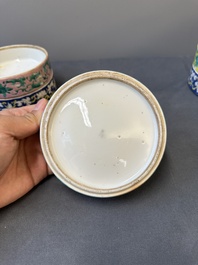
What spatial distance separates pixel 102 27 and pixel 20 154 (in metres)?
0.41

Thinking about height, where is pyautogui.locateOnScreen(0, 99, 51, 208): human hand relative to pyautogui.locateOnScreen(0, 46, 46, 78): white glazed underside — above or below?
below

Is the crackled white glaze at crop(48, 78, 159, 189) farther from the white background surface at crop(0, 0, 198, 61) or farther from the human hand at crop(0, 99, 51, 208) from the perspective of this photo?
the white background surface at crop(0, 0, 198, 61)

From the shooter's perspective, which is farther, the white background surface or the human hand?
the white background surface

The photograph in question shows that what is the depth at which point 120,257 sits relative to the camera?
403mm

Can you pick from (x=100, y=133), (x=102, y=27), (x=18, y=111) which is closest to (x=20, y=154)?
(x=18, y=111)

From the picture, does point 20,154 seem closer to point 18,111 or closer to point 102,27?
point 18,111

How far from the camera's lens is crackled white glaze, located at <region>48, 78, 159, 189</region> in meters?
0.43

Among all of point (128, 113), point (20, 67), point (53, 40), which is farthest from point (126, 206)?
point (53, 40)

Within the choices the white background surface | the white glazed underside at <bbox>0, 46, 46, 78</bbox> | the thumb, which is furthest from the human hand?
the white background surface

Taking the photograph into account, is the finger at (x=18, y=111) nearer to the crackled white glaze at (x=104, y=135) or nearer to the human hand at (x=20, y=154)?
the human hand at (x=20, y=154)

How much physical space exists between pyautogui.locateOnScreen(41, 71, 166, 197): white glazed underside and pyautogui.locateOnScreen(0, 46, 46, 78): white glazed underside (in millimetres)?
244

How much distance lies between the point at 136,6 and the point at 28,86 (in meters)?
0.35

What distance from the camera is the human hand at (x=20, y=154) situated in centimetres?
45

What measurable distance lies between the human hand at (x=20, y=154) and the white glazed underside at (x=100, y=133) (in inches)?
2.1
